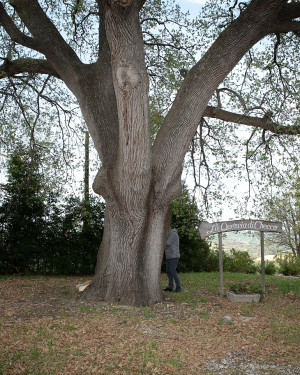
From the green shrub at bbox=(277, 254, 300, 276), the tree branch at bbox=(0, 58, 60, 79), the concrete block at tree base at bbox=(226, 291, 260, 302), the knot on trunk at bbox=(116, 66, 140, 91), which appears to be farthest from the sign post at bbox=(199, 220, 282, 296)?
the green shrub at bbox=(277, 254, 300, 276)

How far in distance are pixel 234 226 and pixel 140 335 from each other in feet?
15.5

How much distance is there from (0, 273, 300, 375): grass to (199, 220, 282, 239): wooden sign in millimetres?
1658

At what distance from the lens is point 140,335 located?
18.2ft

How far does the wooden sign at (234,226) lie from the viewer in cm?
942

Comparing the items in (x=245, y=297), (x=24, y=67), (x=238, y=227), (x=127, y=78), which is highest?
(x=24, y=67)

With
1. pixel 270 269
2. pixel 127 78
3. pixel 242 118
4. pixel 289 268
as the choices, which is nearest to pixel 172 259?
pixel 242 118

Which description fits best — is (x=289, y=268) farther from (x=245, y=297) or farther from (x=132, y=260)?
(x=132, y=260)

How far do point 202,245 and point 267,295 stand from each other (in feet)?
20.2

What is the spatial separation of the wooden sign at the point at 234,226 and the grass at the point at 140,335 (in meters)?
1.66

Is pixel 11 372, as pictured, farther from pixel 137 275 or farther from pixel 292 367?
pixel 137 275

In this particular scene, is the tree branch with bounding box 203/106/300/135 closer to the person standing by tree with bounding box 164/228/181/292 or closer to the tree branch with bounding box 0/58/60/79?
the person standing by tree with bounding box 164/228/181/292

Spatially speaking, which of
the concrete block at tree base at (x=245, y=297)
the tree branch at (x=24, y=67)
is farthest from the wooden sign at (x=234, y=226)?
the tree branch at (x=24, y=67)

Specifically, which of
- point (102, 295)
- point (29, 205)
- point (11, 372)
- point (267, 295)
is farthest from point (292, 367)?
point (29, 205)

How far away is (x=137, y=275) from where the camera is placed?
7.71 m
